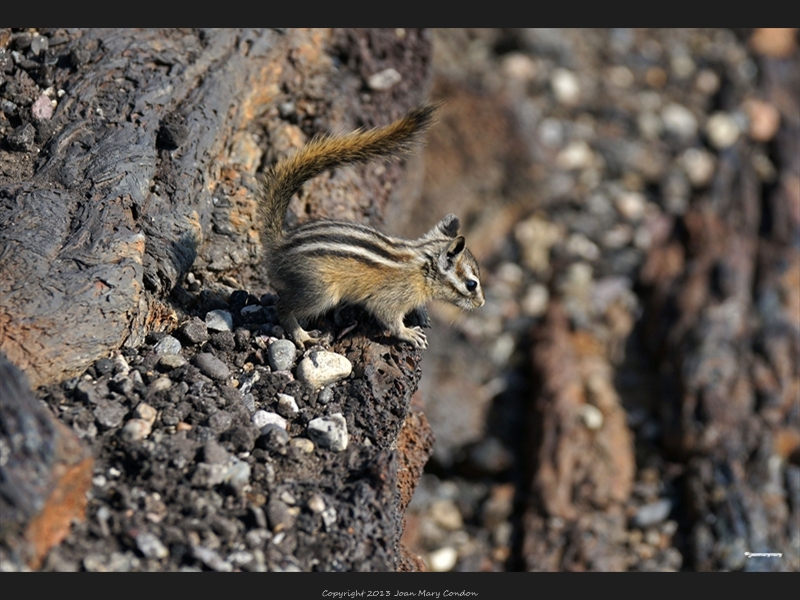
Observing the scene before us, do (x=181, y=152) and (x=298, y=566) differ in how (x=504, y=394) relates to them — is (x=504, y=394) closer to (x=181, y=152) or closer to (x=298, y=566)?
(x=181, y=152)

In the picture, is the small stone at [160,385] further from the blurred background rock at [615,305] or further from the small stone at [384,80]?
the small stone at [384,80]

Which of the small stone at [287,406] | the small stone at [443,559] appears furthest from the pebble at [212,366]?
the small stone at [443,559]

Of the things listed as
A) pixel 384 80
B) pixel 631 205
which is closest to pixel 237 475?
pixel 384 80

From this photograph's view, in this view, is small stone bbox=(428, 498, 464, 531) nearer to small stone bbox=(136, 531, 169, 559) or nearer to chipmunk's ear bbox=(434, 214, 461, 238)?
chipmunk's ear bbox=(434, 214, 461, 238)

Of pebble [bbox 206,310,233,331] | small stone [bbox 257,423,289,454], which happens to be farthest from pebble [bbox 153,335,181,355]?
small stone [bbox 257,423,289,454]

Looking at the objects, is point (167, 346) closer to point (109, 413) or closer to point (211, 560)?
point (109, 413)
